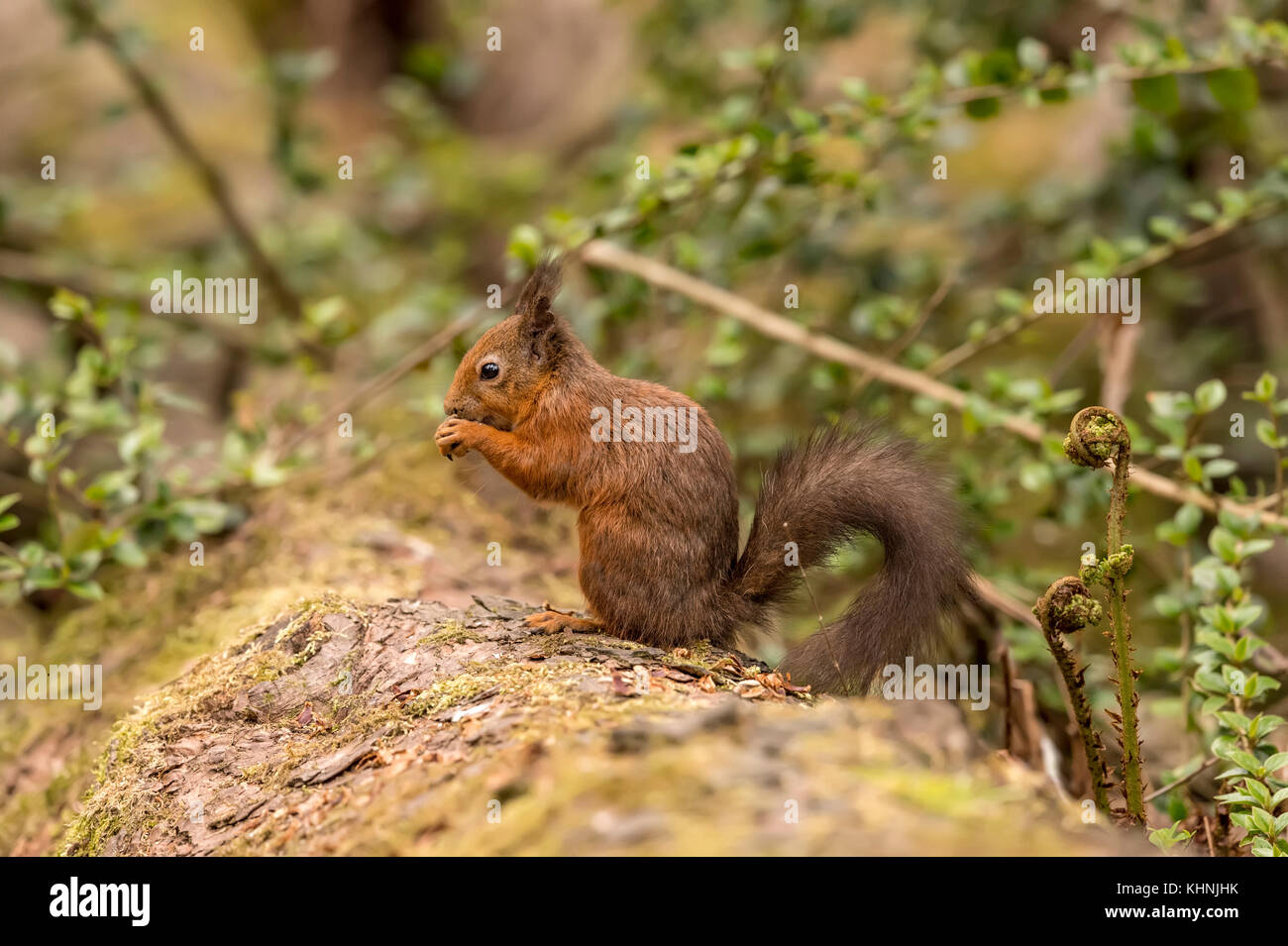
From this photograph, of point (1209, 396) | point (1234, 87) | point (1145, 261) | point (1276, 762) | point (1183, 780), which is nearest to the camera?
point (1276, 762)

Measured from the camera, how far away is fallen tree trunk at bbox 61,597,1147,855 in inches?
62.0

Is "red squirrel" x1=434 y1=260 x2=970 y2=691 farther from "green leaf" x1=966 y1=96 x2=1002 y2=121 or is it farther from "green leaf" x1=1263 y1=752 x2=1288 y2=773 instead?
"green leaf" x1=966 y1=96 x2=1002 y2=121

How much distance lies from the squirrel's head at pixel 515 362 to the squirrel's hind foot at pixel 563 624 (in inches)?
26.5

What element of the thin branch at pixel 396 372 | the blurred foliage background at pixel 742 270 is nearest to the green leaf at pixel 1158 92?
the blurred foliage background at pixel 742 270

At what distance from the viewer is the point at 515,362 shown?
3.38m

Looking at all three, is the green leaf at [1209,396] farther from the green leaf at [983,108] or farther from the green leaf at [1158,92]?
the green leaf at [983,108]

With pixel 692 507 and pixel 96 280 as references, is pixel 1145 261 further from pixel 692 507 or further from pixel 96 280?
pixel 96 280

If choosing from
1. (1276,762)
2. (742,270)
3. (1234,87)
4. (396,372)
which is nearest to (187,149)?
(396,372)

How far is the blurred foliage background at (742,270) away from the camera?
3740mm

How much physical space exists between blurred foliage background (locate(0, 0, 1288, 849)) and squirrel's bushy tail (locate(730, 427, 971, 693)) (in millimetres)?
385

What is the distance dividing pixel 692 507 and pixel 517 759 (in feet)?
3.80

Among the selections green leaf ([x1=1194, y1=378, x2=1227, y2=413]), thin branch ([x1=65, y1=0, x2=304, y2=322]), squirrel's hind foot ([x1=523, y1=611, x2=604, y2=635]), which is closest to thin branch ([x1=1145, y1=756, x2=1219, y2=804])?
green leaf ([x1=1194, y1=378, x2=1227, y2=413])
